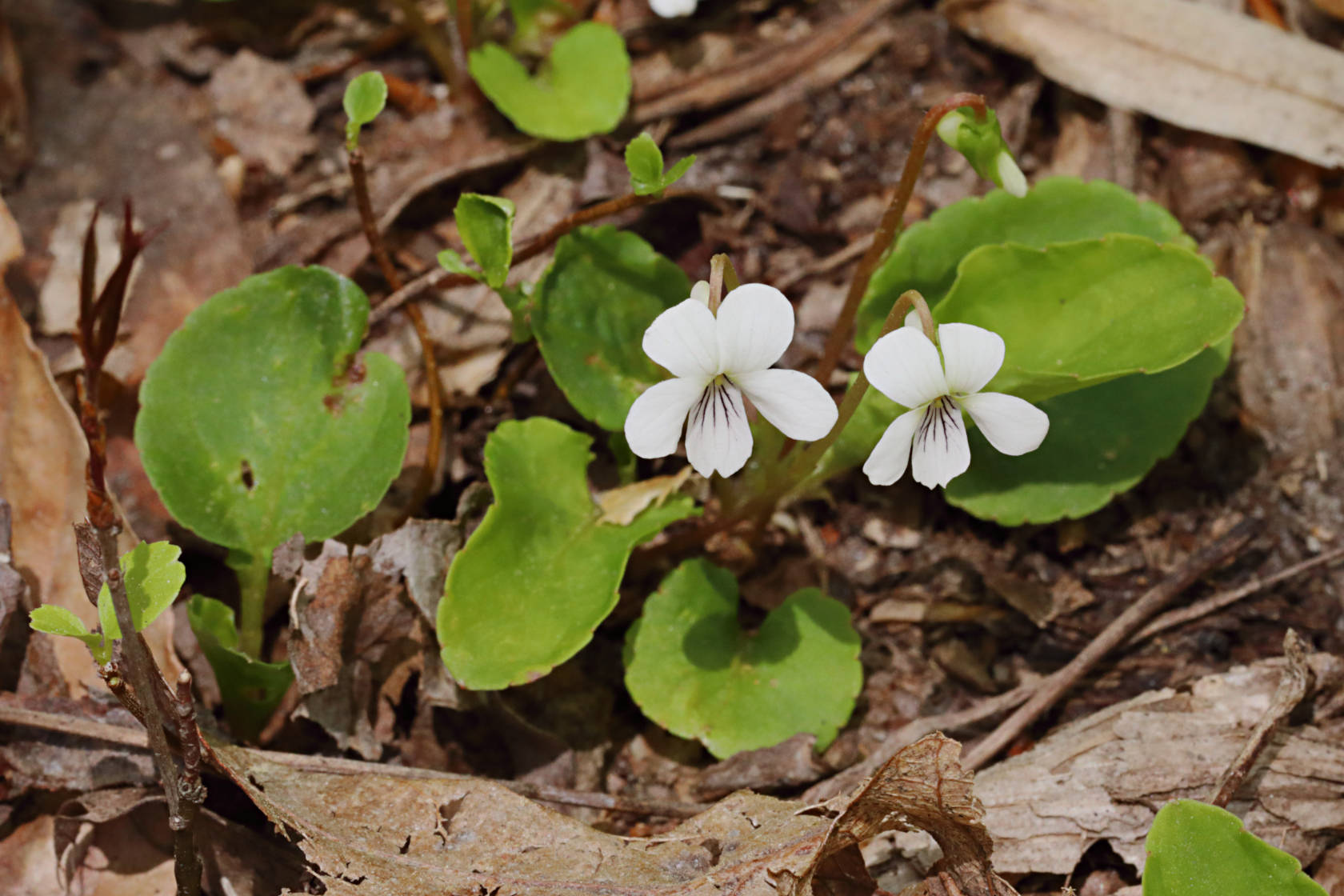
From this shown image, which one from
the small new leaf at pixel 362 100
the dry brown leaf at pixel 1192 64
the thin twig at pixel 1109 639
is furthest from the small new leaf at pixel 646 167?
the dry brown leaf at pixel 1192 64

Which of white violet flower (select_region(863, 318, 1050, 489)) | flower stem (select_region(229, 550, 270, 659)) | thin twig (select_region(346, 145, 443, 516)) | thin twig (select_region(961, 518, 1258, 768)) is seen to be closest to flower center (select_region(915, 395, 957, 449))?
white violet flower (select_region(863, 318, 1050, 489))

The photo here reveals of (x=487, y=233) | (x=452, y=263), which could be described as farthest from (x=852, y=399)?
(x=452, y=263)

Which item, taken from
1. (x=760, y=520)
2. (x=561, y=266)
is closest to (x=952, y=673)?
(x=760, y=520)

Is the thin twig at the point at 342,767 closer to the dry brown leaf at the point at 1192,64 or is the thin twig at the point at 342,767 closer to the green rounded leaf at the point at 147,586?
the green rounded leaf at the point at 147,586

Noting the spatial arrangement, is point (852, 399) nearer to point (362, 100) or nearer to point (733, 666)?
point (733, 666)

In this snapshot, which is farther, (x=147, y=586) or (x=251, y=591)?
(x=251, y=591)

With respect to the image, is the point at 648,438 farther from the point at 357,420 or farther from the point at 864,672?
the point at 864,672

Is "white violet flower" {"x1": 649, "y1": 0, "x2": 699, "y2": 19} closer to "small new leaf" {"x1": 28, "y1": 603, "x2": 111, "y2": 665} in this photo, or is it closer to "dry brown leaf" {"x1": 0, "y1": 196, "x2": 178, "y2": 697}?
"dry brown leaf" {"x1": 0, "y1": 196, "x2": 178, "y2": 697}
